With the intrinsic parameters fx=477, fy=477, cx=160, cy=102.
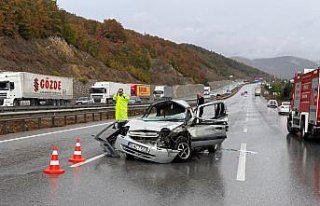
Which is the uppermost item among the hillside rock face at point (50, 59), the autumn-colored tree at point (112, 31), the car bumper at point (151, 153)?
the autumn-colored tree at point (112, 31)

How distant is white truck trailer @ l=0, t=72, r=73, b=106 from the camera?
40.9 metres

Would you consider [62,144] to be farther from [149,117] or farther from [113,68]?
[113,68]

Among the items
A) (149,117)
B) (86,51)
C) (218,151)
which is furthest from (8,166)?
(86,51)

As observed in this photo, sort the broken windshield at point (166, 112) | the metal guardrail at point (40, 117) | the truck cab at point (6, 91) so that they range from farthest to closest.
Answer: the truck cab at point (6, 91) → the metal guardrail at point (40, 117) → the broken windshield at point (166, 112)

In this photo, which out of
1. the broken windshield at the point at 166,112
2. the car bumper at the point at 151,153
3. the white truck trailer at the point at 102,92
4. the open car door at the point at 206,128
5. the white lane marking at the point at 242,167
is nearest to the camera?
the white lane marking at the point at 242,167

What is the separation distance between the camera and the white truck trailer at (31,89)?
40.9 meters

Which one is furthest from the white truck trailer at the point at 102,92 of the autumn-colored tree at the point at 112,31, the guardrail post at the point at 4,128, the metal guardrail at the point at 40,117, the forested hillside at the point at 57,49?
the autumn-colored tree at the point at 112,31

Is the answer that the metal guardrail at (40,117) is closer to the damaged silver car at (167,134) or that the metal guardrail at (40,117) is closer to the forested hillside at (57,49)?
the damaged silver car at (167,134)

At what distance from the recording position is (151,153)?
10875mm

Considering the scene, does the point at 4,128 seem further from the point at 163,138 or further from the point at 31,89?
the point at 31,89

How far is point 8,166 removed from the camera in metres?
10.6

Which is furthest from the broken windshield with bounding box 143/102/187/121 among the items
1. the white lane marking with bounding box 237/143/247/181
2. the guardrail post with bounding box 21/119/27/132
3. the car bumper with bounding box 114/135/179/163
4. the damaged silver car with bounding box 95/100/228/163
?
the guardrail post with bounding box 21/119/27/132

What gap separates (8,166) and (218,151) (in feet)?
20.0

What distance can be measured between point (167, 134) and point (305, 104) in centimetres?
915
